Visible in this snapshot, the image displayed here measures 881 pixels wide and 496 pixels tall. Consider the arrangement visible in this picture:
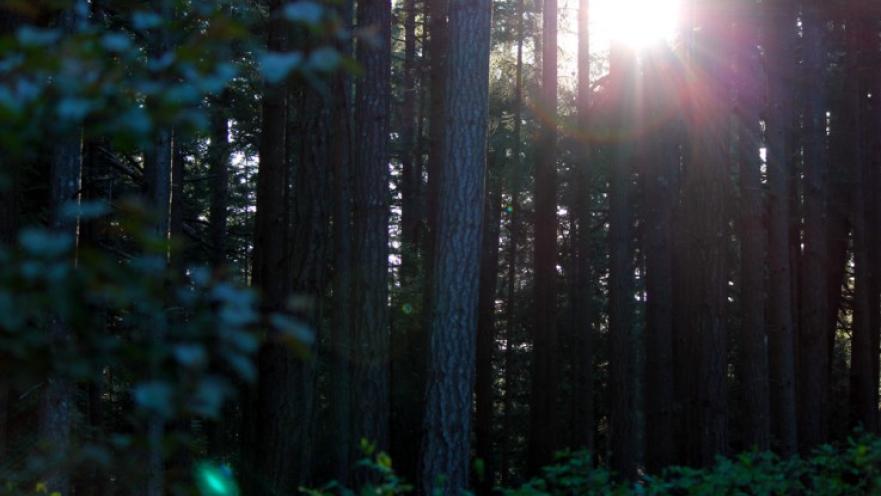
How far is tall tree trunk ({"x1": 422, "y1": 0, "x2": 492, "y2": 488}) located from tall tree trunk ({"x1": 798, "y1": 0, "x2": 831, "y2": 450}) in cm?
1000

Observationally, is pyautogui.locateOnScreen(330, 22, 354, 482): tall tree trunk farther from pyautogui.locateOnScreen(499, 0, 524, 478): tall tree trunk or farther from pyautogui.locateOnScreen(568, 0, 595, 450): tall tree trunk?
pyautogui.locateOnScreen(499, 0, 524, 478): tall tree trunk

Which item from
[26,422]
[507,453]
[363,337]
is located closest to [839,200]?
[507,453]

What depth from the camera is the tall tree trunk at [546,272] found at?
22984 millimetres

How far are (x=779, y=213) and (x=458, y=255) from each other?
796 cm

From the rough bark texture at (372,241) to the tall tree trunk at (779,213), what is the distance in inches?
257

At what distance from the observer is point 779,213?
53.6 ft

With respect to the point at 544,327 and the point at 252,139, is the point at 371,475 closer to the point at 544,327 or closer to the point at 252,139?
the point at 544,327

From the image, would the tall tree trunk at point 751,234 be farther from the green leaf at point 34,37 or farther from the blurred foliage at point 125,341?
the green leaf at point 34,37

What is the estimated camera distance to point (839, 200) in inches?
1001

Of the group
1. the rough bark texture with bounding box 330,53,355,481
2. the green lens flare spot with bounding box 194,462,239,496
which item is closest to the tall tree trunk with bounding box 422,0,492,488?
the rough bark texture with bounding box 330,53,355,481

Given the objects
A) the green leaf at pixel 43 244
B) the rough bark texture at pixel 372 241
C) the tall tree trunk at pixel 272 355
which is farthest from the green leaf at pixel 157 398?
the rough bark texture at pixel 372 241

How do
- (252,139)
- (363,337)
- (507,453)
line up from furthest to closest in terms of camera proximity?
(507,453) → (252,139) → (363,337)

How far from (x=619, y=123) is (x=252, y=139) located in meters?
9.02

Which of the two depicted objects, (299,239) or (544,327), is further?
(544,327)
